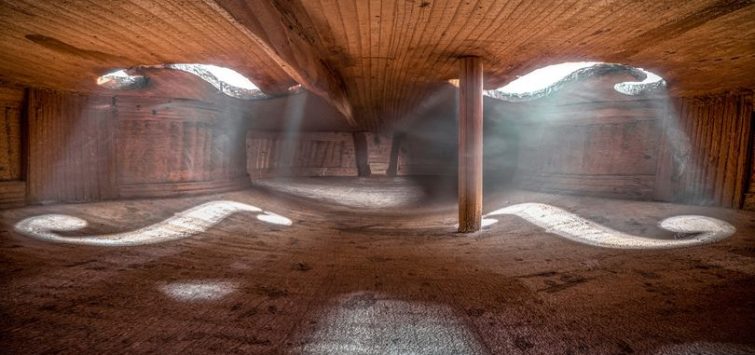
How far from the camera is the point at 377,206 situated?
8.77 metres

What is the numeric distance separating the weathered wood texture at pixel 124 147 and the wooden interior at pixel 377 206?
29mm

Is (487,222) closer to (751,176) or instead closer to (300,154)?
(751,176)

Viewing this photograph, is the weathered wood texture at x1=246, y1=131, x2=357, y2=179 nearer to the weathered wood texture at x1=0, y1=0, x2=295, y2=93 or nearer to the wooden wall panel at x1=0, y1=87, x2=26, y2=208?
the wooden wall panel at x1=0, y1=87, x2=26, y2=208

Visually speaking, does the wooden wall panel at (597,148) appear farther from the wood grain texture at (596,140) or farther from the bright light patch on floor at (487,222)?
the bright light patch on floor at (487,222)

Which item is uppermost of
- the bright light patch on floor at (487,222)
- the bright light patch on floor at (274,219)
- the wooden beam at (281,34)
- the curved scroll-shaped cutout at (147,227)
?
the wooden beam at (281,34)

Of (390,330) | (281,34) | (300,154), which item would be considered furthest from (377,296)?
(300,154)

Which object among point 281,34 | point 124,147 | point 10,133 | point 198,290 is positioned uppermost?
point 281,34

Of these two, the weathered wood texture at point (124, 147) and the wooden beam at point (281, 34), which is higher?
the wooden beam at point (281, 34)

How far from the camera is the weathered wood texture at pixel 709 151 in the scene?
201 inches

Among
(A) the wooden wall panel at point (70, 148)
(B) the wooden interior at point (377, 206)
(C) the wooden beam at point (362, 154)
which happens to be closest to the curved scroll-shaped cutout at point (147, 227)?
(B) the wooden interior at point (377, 206)

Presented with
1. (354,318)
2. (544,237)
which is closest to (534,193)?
(544,237)

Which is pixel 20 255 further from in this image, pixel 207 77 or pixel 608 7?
pixel 608 7

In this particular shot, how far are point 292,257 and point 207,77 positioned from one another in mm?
4393

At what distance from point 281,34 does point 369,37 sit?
42.8 inches
